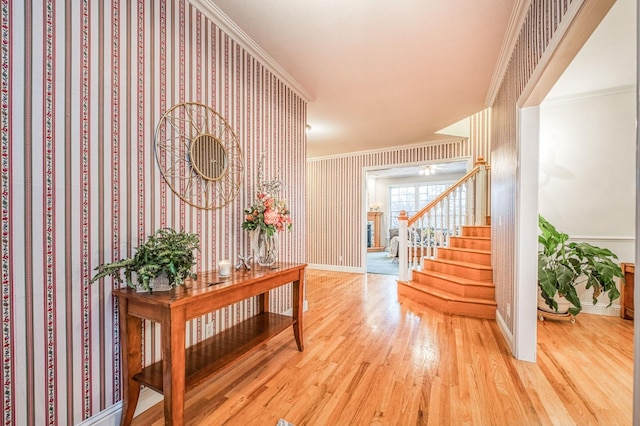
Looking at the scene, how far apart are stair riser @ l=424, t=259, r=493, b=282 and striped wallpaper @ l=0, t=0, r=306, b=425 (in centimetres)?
330

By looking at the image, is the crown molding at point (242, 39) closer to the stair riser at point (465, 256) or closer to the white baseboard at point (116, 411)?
the white baseboard at point (116, 411)

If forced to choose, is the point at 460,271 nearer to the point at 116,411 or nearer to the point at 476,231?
the point at 476,231

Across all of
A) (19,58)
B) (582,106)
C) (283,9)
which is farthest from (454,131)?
(19,58)

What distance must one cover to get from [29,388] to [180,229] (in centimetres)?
97

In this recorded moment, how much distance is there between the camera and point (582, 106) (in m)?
3.28

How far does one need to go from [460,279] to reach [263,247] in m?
2.74

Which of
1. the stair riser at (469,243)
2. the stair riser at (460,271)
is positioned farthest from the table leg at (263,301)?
the stair riser at (469,243)

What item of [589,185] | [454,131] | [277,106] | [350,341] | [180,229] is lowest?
[350,341]

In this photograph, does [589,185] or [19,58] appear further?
[589,185]

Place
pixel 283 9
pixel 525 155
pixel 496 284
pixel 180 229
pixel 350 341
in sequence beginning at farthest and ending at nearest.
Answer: pixel 496 284 < pixel 350 341 < pixel 525 155 < pixel 283 9 < pixel 180 229

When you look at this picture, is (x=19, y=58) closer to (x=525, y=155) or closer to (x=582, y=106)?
(x=525, y=155)

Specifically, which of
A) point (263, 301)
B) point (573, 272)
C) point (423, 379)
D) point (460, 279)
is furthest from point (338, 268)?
point (423, 379)

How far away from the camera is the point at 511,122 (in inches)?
95.8

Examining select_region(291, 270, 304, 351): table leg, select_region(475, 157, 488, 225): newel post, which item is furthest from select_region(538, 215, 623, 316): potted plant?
select_region(291, 270, 304, 351): table leg
